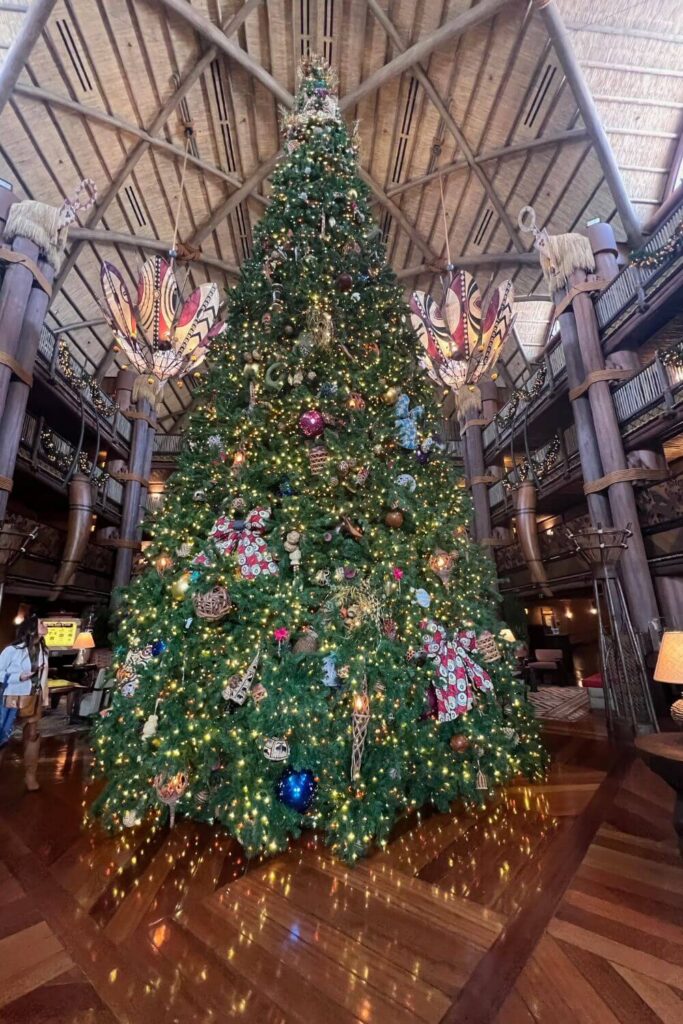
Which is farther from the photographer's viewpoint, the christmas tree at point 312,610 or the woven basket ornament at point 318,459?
the woven basket ornament at point 318,459

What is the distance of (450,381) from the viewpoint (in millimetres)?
5152

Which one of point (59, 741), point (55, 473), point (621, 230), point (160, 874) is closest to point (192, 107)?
point (55, 473)

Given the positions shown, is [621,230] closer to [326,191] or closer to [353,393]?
[326,191]

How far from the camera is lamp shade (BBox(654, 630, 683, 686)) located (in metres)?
2.57

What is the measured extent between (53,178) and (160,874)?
13.6m

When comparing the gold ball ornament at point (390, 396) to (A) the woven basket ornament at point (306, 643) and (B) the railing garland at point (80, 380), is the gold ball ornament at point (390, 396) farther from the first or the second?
(B) the railing garland at point (80, 380)

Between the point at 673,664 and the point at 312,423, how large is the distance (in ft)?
10.2

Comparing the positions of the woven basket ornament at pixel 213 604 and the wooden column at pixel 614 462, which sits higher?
the wooden column at pixel 614 462

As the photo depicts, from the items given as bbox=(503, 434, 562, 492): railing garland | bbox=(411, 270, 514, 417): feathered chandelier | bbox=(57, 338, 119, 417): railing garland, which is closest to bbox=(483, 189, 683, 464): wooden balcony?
bbox=(503, 434, 562, 492): railing garland

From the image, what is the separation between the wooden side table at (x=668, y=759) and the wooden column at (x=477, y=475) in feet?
36.3

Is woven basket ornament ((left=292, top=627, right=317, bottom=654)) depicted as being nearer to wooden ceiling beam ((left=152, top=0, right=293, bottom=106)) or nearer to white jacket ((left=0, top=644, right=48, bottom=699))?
white jacket ((left=0, top=644, right=48, bottom=699))

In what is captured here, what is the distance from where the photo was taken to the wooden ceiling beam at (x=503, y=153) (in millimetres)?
9266

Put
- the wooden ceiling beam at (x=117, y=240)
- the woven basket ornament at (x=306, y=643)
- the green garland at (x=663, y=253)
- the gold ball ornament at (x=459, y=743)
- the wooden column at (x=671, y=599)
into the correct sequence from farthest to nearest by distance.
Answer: the wooden ceiling beam at (x=117, y=240), the green garland at (x=663, y=253), the wooden column at (x=671, y=599), the gold ball ornament at (x=459, y=743), the woven basket ornament at (x=306, y=643)

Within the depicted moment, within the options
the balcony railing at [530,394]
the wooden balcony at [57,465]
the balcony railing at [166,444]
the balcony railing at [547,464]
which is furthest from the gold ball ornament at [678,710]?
the balcony railing at [166,444]
